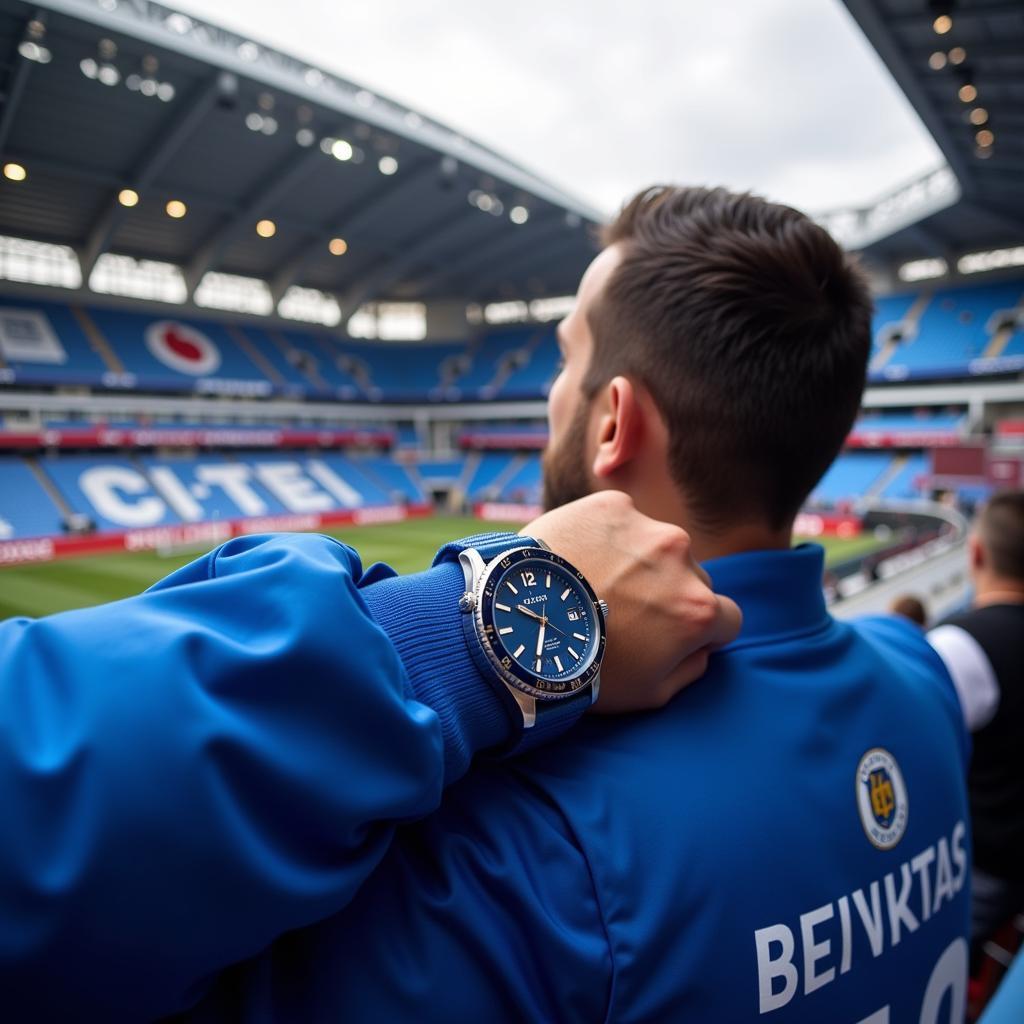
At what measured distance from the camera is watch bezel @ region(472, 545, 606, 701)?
0.83 metres

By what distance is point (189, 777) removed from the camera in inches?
21.3

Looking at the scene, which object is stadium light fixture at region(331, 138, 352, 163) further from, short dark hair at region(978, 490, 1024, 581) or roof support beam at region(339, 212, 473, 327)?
short dark hair at region(978, 490, 1024, 581)

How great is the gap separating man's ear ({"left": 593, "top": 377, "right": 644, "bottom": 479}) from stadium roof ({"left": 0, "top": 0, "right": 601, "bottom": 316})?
20.8 m

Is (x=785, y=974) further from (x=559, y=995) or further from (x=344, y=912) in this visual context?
(x=344, y=912)

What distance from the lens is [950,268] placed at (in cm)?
3409

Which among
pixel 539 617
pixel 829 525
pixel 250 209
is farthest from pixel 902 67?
pixel 250 209

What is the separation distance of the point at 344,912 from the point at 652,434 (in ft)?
2.86

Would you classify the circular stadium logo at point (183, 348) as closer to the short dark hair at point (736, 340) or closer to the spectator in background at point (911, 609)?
the spectator in background at point (911, 609)

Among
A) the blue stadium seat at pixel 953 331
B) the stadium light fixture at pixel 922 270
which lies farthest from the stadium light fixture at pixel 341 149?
the stadium light fixture at pixel 922 270

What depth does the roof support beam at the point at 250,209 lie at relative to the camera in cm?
2488

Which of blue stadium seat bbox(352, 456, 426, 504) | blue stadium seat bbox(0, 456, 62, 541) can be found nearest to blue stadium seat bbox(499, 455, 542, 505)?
blue stadium seat bbox(352, 456, 426, 504)

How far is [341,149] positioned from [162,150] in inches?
227

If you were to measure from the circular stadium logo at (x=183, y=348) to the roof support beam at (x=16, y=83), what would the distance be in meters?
13.8

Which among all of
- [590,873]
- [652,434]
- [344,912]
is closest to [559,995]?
[590,873]
